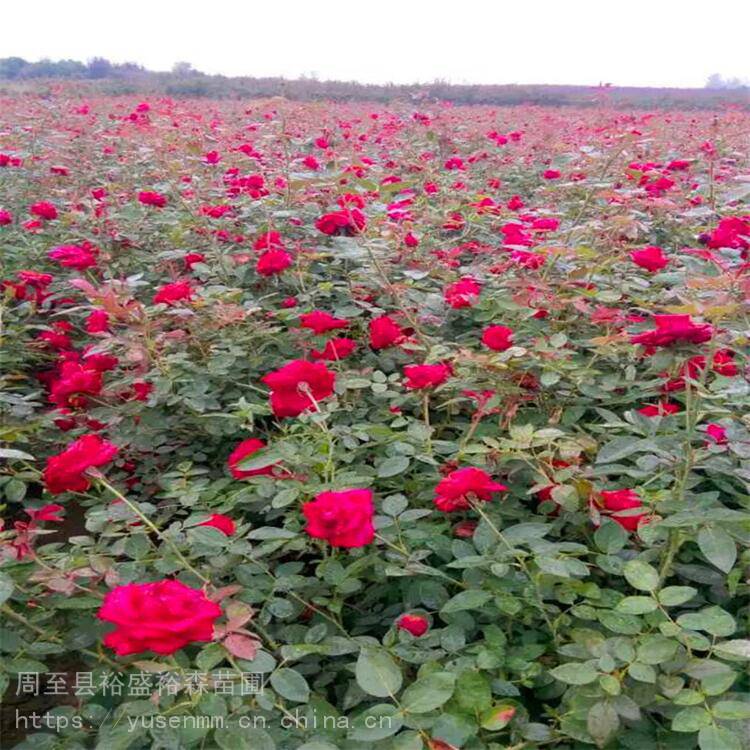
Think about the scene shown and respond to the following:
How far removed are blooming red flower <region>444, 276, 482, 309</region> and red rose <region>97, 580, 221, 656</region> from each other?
3.98ft

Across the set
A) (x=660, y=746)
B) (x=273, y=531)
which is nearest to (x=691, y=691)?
(x=660, y=746)

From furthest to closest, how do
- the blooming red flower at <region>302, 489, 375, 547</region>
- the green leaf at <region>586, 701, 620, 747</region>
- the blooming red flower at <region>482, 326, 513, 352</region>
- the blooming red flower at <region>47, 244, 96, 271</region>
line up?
the blooming red flower at <region>47, 244, 96, 271</region>
the blooming red flower at <region>482, 326, 513, 352</region>
the blooming red flower at <region>302, 489, 375, 547</region>
the green leaf at <region>586, 701, 620, 747</region>

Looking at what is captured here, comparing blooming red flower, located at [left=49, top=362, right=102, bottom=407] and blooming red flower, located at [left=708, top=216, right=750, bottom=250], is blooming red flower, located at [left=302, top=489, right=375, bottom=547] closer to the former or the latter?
blooming red flower, located at [left=49, top=362, right=102, bottom=407]

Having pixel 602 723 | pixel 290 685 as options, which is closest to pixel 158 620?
pixel 290 685

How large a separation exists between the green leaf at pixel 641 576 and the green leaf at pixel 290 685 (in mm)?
481

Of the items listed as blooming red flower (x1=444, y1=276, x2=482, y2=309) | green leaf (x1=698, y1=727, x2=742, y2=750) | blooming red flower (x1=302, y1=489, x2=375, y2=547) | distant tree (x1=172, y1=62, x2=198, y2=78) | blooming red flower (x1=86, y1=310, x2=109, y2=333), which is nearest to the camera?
green leaf (x1=698, y1=727, x2=742, y2=750)

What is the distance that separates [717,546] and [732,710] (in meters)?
0.23

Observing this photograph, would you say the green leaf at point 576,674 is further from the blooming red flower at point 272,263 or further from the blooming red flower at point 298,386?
the blooming red flower at point 272,263

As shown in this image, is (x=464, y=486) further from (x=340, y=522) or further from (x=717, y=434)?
(x=717, y=434)

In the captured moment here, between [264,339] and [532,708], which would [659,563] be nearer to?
[532,708]

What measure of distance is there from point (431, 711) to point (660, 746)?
32 cm

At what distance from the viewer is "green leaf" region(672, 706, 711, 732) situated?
36.7 inches

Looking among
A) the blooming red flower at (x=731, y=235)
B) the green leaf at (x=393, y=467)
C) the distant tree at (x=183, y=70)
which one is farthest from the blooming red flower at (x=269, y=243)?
the distant tree at (x=183, y=70)

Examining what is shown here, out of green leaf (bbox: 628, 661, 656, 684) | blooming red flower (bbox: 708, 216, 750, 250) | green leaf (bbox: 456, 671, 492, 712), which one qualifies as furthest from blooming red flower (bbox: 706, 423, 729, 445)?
blooming red flower (bbox: 708, 216, 750, 250)
